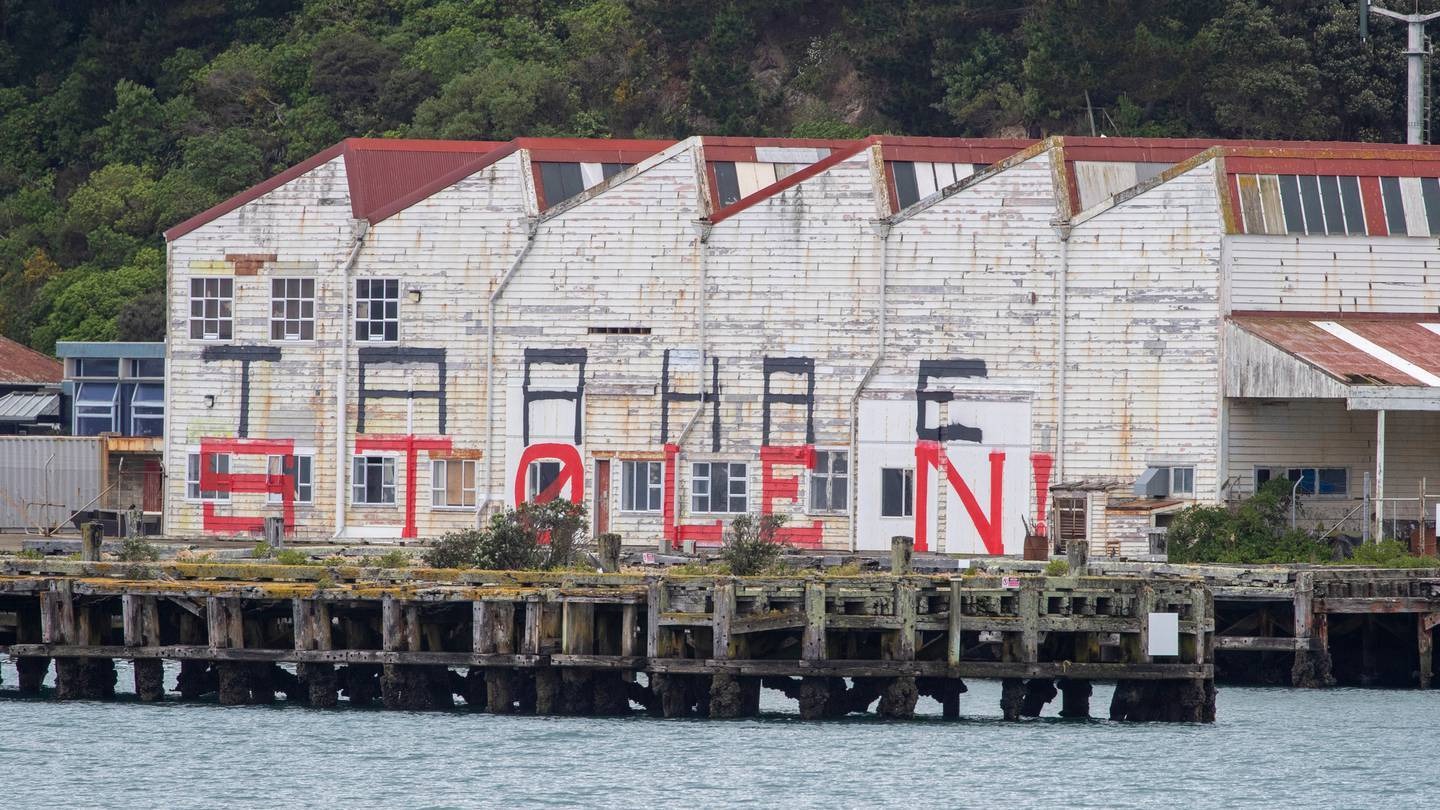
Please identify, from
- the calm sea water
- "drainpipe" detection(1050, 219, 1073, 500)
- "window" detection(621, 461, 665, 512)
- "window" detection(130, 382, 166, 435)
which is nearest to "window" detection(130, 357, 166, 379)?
"window" detection(130, 382, 166, 435)

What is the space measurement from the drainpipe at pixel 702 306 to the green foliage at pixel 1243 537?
42.6 feet

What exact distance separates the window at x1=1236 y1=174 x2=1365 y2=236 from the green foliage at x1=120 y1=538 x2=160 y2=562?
27564 mm

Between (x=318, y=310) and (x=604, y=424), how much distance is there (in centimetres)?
858

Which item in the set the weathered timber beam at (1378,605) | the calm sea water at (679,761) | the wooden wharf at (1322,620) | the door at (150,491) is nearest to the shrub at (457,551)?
the calm sea water at (679,761)

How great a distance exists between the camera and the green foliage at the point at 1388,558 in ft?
196

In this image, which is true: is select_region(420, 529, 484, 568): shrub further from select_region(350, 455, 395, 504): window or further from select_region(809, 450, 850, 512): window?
select_region(350, 455, 395, 504): window

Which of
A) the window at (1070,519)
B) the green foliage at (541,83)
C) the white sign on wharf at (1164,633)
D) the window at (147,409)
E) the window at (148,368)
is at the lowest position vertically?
the white sign on wharf at (1164,633)

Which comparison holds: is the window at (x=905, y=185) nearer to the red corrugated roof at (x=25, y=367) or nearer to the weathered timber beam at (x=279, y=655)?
the weathered timber beam at (x=279, y=655)

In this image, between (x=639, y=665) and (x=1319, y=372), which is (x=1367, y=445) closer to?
(x=1319, y=372)

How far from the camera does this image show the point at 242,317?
73.6 m

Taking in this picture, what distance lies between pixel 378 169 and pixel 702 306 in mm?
10435

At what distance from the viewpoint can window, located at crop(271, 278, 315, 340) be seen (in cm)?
7319

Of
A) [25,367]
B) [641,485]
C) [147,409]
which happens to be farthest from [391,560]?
[25,367]

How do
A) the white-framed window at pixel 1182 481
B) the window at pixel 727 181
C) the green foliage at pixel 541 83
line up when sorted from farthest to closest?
the green foliage at pixel 541 83 < the window at pixel 727 181 < the white-framed window at pixel 1182 481
